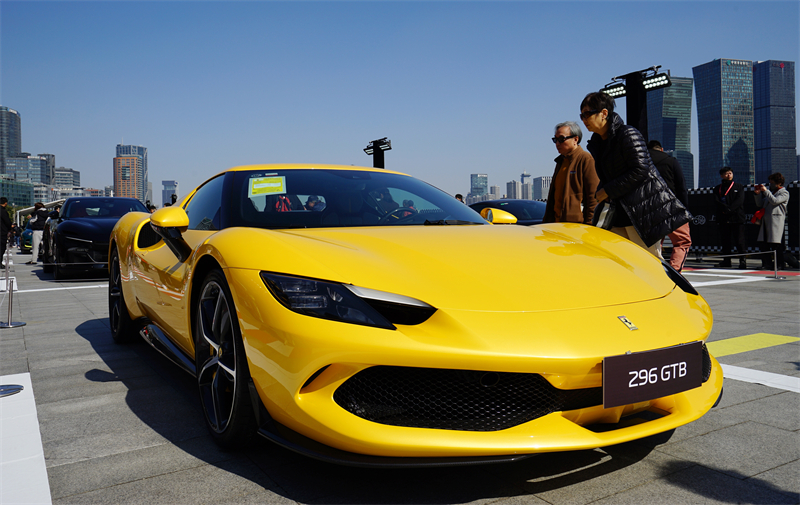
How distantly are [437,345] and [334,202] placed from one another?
1436 mm

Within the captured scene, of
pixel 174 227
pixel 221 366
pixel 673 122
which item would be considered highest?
pixel 673 122

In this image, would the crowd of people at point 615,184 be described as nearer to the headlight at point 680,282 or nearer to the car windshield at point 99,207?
the headlight at point 680,282

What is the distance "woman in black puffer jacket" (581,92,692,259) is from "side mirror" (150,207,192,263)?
2.66 meters

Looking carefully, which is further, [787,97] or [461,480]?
[787,97]

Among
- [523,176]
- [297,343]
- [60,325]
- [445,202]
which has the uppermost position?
[523,176]

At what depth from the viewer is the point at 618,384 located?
1.73 meters

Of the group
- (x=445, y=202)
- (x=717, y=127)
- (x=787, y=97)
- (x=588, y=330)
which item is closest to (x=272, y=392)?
(x=588, y=330)

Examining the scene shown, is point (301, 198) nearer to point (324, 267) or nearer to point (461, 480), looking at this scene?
point (324, 267)

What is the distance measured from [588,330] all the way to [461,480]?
652 mm

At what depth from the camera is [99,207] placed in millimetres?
11117

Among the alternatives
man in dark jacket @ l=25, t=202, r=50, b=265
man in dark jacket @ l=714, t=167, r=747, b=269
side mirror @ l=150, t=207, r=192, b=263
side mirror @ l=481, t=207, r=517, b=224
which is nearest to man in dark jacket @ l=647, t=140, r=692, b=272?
side mirror @ l=481, t=207, r=517, b=224

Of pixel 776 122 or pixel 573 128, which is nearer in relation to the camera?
pixel 573 128

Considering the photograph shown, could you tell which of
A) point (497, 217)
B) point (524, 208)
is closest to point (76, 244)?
point (524, 208)

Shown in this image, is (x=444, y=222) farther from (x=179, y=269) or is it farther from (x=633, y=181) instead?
(x=633, y=181)
